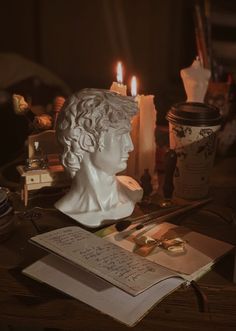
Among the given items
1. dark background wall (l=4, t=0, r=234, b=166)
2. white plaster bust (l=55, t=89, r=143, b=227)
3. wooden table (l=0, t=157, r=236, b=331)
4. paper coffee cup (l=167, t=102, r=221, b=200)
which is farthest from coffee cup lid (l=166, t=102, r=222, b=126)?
dark background wall (l=4, t=0, r=234, b=166)

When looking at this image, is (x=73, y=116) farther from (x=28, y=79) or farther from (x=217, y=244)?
(x=28, y=79)

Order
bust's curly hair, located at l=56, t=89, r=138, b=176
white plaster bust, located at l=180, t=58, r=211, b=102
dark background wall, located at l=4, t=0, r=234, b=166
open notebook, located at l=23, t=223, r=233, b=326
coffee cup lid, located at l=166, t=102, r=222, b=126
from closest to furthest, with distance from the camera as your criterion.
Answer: open notebook, located at l=23, t=223, r=233, b=326, bust's curly hair, located at l=56, t=89, r=138, b=176, coffee cup lid, located at l=166, t=102, r=222, b=126, white plaster bust, located at l=180, t=58, r=211, b=102, dark background wall, located at l=4, t=0, r=234, b=166

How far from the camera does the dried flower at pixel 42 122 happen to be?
1.22 metres

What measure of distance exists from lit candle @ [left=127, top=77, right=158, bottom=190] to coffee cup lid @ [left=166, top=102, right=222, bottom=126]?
2.0 inches

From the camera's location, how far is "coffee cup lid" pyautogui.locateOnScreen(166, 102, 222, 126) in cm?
119

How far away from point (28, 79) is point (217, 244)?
52.0 inches

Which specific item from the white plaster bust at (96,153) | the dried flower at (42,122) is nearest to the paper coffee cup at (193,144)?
the white plaster bust at (96,153)

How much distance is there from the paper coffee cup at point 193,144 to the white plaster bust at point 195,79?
76 mm

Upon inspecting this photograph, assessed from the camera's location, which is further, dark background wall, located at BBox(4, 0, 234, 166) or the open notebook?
dark background wall, located at BBox(4, 0, 234, 166)

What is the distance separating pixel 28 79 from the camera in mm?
2170

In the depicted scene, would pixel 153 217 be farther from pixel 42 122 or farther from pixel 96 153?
pixel 42 122

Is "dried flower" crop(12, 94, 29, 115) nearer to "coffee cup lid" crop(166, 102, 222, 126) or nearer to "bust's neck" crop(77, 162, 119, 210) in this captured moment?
"bust's neck" crop(77, 162, 119, 210)

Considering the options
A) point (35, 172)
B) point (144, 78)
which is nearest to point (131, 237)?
point (35, 172)

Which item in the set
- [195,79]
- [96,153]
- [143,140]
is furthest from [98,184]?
[195,79]
